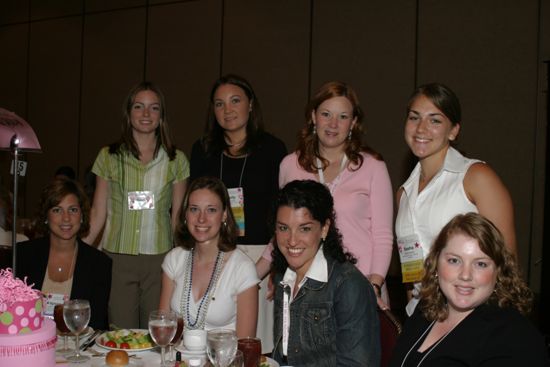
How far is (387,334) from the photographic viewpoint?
80.5 inches

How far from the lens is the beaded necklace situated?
2.59m

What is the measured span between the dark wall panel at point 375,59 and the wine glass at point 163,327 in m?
4.66

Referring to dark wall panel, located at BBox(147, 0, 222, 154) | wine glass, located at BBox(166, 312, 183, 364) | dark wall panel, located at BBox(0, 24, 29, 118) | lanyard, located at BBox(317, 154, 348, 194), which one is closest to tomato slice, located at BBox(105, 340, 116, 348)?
wine glass, located at BBox(166, 312, 183, 364)

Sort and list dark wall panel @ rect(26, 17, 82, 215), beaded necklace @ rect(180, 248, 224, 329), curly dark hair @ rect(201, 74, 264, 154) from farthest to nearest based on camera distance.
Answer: dark wall panel @ rect(26, 17, 82, 215), curly dark hair @ rect(201, 74, 264, 154), beaded necklace @ rect(180, 248, 224, 329)

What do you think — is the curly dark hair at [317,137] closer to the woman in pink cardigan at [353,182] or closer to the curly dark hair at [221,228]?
the woman in pink cardigan at [353,182]

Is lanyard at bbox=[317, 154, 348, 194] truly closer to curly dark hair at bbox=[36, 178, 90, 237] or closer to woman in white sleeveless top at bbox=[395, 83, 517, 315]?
woman in white sleeveless top at bbox=[395, 83, 517, 315]

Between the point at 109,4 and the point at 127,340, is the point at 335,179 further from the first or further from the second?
the point at 109,4

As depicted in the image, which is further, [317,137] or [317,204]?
[317,137]

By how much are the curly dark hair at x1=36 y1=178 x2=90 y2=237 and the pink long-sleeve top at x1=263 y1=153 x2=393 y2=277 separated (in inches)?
44.4

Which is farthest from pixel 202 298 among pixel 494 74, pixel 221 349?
pixel 494 74

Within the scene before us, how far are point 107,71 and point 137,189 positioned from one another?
5.18 metres

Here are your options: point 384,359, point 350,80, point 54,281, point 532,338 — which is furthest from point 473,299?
point 350,80

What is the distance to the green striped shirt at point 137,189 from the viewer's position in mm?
3398

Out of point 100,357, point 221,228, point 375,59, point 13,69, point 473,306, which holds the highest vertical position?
point 13,69
